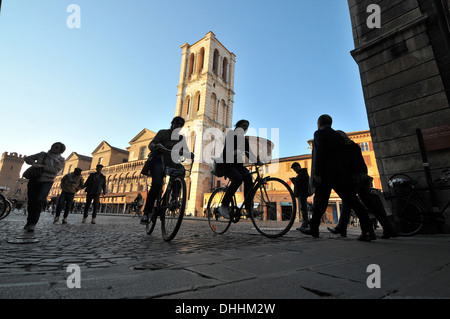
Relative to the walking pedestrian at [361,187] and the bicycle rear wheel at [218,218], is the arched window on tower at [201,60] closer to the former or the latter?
the bicycle rear wheel at [218,218]

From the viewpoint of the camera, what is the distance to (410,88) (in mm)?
5156

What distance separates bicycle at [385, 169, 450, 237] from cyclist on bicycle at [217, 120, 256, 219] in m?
3.06

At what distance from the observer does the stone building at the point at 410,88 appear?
4.66 metres

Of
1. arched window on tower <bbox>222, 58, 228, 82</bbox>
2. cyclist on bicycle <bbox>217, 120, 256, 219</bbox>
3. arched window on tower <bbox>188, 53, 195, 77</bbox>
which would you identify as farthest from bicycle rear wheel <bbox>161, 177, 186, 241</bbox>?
arched window on tower <bbox>222, 58, 228, 82</bbox>

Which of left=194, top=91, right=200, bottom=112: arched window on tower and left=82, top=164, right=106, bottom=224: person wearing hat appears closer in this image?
left=82, top=164, right=106, bottom=224: person wearing hat

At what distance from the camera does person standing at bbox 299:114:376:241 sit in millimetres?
3550

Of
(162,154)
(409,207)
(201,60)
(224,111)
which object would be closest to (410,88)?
(409,207)

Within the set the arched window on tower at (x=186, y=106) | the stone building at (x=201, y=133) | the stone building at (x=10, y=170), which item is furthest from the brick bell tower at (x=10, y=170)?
the arched window on tower at (x=186, y=106)

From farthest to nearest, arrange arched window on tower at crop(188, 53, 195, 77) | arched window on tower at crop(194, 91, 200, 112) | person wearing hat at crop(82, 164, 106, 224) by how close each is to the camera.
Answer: arched window on tower at crop(188, 53, 195, 77)
arched window on tower at crop(194, 91, 200, 112)
person wearing hat at crop(82, 164, 106, 224)

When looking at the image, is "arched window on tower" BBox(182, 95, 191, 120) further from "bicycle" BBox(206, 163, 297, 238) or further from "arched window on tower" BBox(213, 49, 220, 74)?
"bicycle" BBox(206, 163, 297, 238)

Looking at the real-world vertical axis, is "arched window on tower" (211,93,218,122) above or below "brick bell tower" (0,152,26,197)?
above

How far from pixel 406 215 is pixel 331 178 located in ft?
7.32
